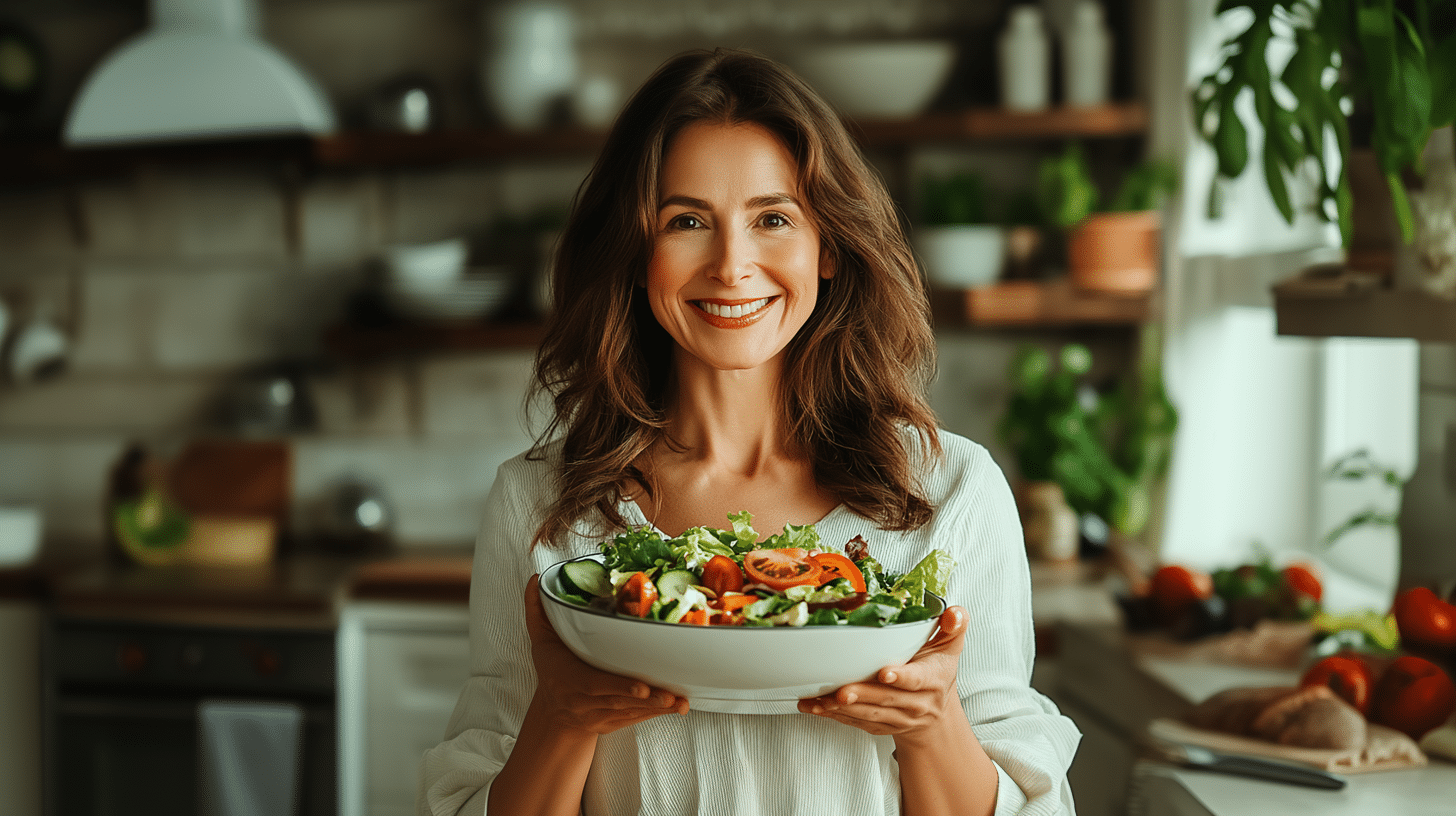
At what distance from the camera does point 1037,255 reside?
2789mm

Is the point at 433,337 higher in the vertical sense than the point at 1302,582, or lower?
higher

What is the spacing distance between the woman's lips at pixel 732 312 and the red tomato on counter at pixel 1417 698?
3.15 feet

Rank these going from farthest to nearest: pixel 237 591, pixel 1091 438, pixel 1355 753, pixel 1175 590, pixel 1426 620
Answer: pixel 1091 438, pixel 237 591, pixel 1175 590, pixel 1426 620, pixel 1355 753

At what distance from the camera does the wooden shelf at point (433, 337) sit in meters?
2.74

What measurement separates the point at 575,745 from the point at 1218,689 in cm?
113

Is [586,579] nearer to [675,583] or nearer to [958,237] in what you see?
[675,583]

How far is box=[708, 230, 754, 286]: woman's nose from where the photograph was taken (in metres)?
1.07

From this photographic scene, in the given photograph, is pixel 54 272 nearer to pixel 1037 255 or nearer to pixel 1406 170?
pixel 1037 255

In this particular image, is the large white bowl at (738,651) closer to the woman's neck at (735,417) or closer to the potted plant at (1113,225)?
the woman's neck at (735,417)

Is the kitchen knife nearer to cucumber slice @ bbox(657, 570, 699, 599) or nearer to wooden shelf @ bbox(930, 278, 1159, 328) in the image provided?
cucumber slice @ bbox(657, 570, 699, 599)

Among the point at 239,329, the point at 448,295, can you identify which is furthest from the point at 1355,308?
the point at 239,329

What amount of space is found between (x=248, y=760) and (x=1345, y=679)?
194cm

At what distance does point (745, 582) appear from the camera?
0.89m

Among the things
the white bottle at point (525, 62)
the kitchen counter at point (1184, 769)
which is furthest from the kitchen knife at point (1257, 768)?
the white bottle at point (525, 62)
